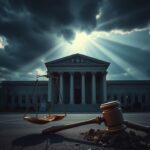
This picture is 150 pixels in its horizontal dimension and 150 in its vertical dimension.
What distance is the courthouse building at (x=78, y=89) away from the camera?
7538 centimetres

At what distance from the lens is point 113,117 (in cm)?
881

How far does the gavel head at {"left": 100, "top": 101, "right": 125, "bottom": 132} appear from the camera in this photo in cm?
877

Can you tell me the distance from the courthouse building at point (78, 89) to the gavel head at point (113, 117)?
55.4 meters

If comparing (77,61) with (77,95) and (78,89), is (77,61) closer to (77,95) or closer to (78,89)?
(78,89)

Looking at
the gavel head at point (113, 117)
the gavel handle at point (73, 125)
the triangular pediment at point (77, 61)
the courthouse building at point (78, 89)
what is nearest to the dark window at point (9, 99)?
the courthouse building at point (78, 89)

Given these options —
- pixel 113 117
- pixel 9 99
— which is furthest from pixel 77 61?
A: pixel 113 117

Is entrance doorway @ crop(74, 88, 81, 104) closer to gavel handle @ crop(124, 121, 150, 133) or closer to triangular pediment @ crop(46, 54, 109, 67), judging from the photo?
triangular pediment @ crop(46, 54, 109, 67)

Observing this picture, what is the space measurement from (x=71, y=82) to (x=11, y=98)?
26.6 meters

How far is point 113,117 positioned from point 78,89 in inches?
3005

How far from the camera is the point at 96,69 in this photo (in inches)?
3051

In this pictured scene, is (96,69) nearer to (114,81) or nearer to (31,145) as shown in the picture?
(114,81)

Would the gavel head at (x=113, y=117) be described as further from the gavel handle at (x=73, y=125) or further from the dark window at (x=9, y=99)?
the dark window at (x=9, y=99)

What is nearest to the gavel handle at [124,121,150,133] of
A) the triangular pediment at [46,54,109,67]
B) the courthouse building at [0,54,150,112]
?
the courthouse building at [0,54,150,112]

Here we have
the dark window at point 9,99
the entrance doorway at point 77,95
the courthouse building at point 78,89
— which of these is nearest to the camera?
the courthouse building at point 78,89
